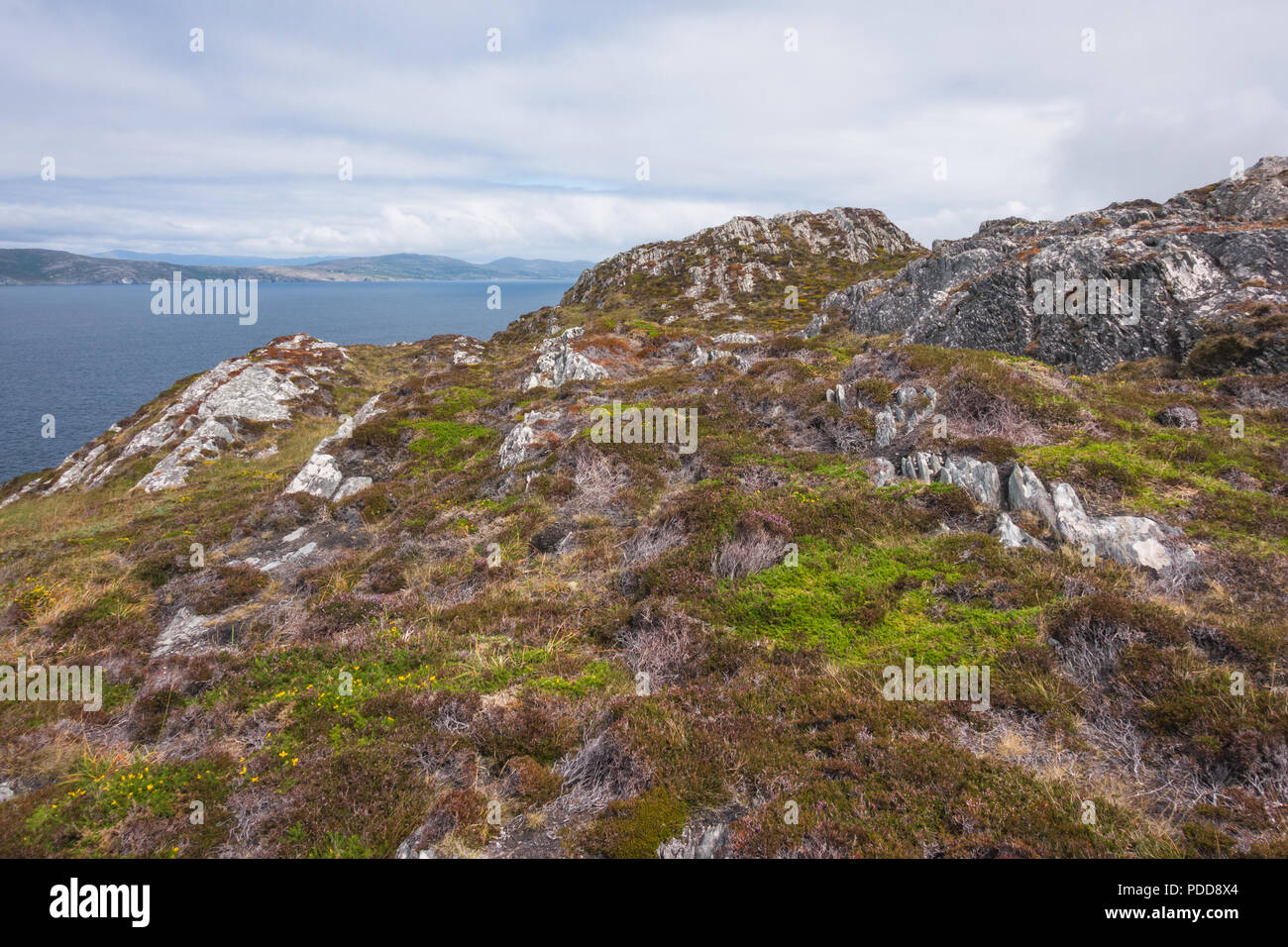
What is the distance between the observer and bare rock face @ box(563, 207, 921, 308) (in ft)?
268

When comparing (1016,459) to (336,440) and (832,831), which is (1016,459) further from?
(336,440)

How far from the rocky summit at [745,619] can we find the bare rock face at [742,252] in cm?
5839

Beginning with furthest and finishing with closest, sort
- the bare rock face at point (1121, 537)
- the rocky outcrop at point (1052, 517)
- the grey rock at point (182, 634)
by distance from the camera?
the grey rock at point (182, 634)
the rocky outcrop at point (1052, 517)
the bare rock face at point (1121, 537)

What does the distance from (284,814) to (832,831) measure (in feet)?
21.6

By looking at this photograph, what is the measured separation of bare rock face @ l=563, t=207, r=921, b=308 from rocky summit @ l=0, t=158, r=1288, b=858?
192ft

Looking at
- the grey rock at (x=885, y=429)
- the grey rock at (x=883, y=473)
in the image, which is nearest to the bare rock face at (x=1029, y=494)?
the grey rock at (x=883, y=473)

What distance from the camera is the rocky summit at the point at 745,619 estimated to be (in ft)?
21.3

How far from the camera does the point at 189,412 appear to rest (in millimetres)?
43500

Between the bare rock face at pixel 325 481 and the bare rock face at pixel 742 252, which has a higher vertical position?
the bare rock face at pixel 742 252

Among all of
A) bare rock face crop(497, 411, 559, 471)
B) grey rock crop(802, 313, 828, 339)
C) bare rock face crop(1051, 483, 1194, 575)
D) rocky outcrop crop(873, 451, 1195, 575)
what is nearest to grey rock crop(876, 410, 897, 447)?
rocky outcrop crop(873, 451, 1195, 575)

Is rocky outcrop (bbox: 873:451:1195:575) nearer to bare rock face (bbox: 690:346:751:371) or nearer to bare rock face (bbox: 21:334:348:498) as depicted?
bare rock face (bbox: 690:346:751:371)

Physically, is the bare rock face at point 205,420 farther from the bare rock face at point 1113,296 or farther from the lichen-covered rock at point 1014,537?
the bare rock face at point 1113,296

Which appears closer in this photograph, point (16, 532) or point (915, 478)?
point (915, 478)
